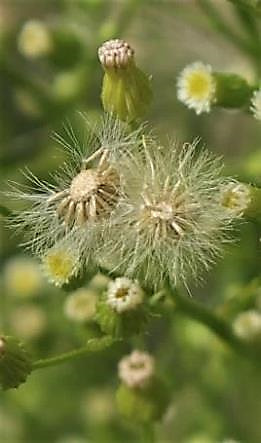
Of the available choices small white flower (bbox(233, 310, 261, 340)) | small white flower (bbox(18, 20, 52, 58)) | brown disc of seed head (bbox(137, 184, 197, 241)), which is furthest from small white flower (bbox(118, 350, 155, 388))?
small white flower (bbox(18, 20, 52, 58))

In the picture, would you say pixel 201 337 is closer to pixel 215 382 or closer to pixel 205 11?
pixel 215 382

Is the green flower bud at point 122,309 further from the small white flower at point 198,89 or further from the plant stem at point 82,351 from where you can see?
the small white flower at point 198,89

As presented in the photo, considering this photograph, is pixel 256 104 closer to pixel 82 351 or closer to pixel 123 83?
pixel 123 83

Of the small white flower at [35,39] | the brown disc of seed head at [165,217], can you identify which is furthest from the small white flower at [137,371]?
the small white flower at [35,39]

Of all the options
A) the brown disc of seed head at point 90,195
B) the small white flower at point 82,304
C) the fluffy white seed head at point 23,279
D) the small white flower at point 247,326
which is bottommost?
the fluffy white seed head at point 23,279

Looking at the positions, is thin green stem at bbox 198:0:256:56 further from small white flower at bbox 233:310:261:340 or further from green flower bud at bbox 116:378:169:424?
green flower bud at bbox 116:378:169:424

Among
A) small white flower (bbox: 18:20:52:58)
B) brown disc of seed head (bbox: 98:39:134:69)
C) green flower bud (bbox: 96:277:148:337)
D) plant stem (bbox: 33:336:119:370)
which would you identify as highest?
→ brown disc of seed head (bbox: 98:39:134:69)

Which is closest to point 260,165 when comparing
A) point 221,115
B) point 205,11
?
point 205,11
